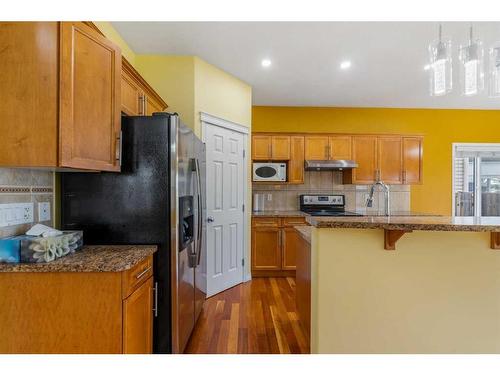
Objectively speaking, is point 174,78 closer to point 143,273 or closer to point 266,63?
point 266,63

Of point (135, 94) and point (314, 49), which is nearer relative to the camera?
point (135, 94)

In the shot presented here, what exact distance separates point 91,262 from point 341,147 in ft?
13.2

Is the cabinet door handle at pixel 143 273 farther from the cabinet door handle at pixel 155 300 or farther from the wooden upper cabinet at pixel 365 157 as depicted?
the wooden upper cabinet at pixel 365 157

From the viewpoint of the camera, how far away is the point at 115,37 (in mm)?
2803

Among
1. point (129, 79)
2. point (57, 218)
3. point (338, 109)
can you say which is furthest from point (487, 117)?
point (57, 218)

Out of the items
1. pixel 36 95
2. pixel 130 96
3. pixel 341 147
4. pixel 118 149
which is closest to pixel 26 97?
pixel 36 95

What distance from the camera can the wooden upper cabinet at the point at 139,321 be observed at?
1.46m

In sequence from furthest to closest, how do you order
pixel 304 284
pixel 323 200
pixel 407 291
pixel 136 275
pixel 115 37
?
1. pixel 323 200
2. pixel 115 37
3. pixel 304 284
4. pixel 407 291
5. pixel 136 275

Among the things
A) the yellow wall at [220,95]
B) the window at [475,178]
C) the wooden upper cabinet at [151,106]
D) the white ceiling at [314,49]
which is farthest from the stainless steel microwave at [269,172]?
the window at [475,178]

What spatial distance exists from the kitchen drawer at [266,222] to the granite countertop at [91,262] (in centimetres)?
264

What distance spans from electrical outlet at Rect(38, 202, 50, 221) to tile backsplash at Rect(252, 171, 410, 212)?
10.8ft

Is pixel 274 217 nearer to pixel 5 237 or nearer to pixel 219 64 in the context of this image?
pixel 219 64

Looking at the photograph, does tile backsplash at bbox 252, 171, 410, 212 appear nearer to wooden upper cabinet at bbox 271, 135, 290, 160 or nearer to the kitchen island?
wooden upper cabinet at bbox 271, 135, 290, 160
